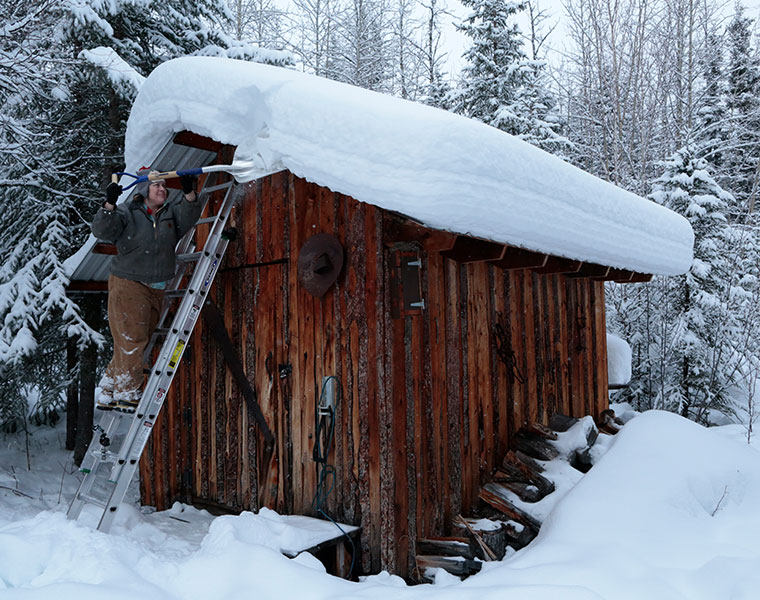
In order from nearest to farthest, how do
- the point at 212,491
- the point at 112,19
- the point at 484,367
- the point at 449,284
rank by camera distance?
the point at 449,284 < the point at 484,367 < the point at 212,491 < the point at 112,19

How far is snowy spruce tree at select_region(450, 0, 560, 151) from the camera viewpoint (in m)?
15.1

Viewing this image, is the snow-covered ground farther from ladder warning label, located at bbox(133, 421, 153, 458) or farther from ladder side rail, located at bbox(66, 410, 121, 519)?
ladder warning label, located at bbox(133, 421, 153, 458)

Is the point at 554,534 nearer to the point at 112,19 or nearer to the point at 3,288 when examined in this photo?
the point at 3,288

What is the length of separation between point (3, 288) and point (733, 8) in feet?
69.3

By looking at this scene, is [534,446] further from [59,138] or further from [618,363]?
[59,138]

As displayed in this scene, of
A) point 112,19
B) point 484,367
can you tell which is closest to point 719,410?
point 484,367

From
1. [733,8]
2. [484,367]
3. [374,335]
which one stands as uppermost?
[733,8]

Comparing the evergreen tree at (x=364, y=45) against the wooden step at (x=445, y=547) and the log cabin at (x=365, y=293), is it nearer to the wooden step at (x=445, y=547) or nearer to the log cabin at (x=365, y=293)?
the log cabin at (x=365, y=293)

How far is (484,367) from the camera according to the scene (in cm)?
523

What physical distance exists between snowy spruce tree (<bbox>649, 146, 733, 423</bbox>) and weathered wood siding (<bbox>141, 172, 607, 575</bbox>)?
17.6 feet

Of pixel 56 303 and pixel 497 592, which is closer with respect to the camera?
pixel 497 592

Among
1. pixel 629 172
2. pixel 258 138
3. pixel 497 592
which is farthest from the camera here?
pixel 629 172

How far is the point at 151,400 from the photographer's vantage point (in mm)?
4195

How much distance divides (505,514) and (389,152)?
3104 millimetres
